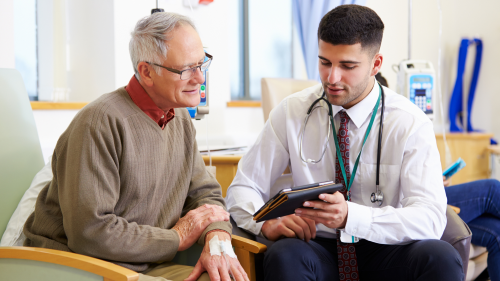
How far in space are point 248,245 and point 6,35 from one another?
5.24ft

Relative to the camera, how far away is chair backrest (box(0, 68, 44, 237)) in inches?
55.7

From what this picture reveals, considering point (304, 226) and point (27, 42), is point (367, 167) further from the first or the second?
point (27, 42)

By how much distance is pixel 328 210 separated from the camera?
51.9 inches

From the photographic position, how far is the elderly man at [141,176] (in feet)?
3.80

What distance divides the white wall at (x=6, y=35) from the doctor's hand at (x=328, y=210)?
1622 mm

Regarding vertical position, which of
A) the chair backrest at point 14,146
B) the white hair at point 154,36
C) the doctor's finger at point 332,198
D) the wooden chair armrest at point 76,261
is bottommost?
the wooden chair armrest at point 76,261

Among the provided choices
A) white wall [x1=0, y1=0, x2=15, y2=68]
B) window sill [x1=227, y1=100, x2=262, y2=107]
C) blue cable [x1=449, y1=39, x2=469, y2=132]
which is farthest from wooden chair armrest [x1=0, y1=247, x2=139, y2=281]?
blue cable [x1=449, y1=39, x2=469, y2=132]

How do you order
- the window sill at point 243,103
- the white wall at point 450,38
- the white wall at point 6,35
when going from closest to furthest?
the white wall at point 6,35, the window sill at point 243,103, the white wall at point 450,38

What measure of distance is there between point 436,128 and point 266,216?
12.8 feet

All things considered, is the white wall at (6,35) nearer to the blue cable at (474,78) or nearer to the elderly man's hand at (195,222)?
the elderly man's hand at (195,222)

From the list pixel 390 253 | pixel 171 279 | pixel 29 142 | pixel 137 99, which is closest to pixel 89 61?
pixel 29 142

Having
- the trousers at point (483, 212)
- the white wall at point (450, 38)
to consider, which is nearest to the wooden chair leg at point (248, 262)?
the trousers at point (483, 212)

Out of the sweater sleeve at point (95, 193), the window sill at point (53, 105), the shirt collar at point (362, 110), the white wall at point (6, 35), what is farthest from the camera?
the window sill at point (53, 105)

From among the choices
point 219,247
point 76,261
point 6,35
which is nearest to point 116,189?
point 76,261
